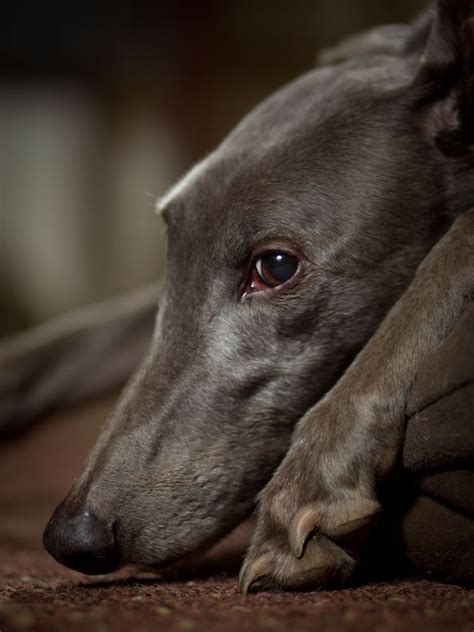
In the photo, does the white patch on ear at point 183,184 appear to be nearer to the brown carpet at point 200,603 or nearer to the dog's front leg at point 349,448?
the dog's front leg at point 349,448

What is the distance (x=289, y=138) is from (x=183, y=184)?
22 centimetres

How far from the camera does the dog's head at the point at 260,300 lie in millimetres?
1369

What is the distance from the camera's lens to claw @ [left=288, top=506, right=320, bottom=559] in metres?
1.11

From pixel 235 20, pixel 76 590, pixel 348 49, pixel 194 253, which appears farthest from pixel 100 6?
pixel 76 590

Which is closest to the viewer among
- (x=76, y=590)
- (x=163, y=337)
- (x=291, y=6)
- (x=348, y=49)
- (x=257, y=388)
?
(x=76, y=590)

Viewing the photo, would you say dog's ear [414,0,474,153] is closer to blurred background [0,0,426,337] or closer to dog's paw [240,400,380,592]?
dog's paw [240,400,380,592]

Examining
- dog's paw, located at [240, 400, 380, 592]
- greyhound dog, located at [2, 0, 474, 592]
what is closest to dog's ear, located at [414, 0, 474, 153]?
greyhound dog, located at [2, 0, 474, 592]

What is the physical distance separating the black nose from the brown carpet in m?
0.03

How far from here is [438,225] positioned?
150 cm

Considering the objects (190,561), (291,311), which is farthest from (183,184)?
(190,561)

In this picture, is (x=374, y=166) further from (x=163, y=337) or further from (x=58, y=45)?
(x=58, y=45)

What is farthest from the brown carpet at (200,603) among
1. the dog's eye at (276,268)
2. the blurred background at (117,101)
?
the blurred background at (117,101)

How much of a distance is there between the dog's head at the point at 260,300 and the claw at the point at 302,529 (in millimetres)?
277

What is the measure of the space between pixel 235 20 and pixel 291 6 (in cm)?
42
